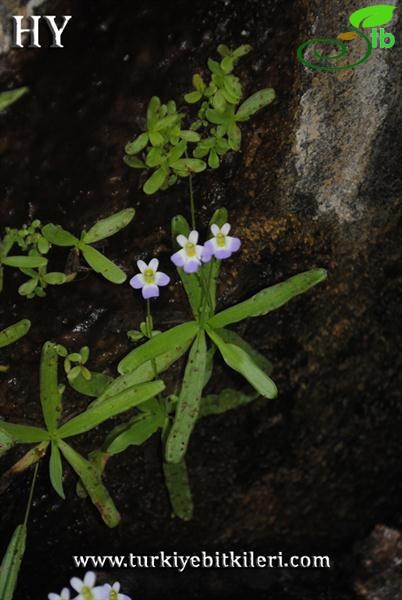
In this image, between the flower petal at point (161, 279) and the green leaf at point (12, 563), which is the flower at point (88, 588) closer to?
the green leaf at point (12, 563)

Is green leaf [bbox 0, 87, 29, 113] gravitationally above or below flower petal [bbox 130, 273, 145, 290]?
above

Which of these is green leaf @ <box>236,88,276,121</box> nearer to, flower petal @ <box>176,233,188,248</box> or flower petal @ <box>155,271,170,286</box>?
flower petal @ <box>176,233,188,248</box>

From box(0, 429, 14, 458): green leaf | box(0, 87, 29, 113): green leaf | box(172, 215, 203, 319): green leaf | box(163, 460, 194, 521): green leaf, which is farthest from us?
box(163, 460, 194, 521): green leaf

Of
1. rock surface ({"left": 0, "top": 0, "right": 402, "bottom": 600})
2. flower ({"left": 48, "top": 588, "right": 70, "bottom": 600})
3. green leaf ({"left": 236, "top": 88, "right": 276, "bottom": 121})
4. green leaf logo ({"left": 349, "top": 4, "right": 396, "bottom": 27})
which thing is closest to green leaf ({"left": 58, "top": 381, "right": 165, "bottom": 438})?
rock surface ({"left": 0, "top": 0, "right": 402, "bottom": 600})

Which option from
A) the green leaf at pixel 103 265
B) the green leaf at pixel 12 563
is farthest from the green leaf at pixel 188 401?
the green leaf at pixel 12 563

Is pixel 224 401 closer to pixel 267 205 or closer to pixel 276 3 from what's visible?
pixel 267 205
